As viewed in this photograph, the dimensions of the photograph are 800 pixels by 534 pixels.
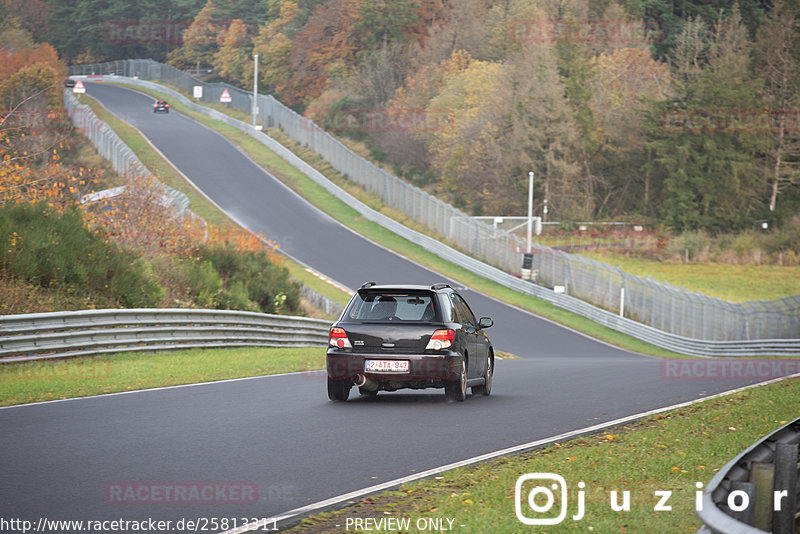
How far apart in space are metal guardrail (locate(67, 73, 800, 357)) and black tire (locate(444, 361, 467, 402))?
73.2 feet

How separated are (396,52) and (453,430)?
315ft

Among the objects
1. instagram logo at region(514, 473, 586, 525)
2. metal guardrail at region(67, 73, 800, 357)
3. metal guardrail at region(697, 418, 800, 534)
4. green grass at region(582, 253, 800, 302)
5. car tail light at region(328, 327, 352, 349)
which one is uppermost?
metal guardrail at region(697, 418, 800, 534)

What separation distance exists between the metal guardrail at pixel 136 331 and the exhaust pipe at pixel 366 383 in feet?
22.8

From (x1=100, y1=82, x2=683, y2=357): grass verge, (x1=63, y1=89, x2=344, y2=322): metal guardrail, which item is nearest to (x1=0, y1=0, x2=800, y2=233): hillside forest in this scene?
(x1=100, y1=82, x2=683, y2=357): grass verge

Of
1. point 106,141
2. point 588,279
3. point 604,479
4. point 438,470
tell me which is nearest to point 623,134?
point 588,279

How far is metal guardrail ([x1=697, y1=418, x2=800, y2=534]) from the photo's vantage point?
531cm

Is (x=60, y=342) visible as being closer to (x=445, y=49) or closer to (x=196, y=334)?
(x=196, y=334)

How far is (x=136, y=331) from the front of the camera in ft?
69.2

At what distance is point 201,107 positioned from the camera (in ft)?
329

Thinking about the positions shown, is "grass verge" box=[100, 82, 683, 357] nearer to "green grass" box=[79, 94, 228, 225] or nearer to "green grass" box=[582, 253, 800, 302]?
"green grass" box=[79, 94, 228, 225]

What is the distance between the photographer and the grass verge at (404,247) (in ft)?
145

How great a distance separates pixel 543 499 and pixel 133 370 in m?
12.1

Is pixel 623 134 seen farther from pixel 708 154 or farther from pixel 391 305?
pixel 391 305

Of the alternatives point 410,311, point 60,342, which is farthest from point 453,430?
point 60,342
